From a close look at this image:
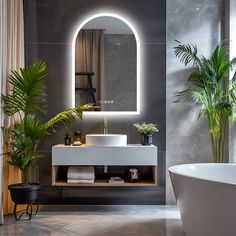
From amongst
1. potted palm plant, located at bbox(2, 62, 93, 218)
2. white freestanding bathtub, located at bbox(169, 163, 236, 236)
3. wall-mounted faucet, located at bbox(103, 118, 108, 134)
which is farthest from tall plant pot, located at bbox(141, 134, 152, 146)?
potted palm plant, located at bbox(2, 62, 93, 218)

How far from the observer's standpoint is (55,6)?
15.5 feet

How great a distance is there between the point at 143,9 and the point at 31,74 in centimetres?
173

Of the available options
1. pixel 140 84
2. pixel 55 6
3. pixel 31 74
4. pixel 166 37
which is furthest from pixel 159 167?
pixel 55 6

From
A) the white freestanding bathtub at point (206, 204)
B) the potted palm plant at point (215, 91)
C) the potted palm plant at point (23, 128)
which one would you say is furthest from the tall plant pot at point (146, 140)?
the potted palm plant at point (23, 128)

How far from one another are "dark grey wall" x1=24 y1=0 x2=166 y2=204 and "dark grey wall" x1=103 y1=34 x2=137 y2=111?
128mm

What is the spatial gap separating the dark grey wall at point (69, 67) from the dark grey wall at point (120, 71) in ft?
0.42

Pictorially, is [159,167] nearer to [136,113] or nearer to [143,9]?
[136,113]

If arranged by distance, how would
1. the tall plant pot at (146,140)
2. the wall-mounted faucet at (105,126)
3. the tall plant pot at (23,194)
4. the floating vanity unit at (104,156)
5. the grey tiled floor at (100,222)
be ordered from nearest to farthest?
1. the grey tiled floor at (100,222)
2. the tall plant pot at (23,194)
3. the floating vanity unit at (104,156)
4. the tall plant pot at (146,140)
5. the wall-mounted faucet at (105,126)

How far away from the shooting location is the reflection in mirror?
185 inches

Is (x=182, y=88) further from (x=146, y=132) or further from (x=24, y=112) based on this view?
(x=24, y=112)

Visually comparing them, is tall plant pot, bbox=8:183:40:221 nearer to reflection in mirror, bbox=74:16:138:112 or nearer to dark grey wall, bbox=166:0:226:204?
reflection in mirror, bbox=74:16:138:112

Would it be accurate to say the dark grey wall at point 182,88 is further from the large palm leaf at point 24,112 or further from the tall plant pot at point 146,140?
the large palm leaf at point 24,112

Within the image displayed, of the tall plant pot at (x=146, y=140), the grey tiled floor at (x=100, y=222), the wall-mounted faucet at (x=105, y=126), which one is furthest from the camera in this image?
the wall-mounted faucet at (x=105, y=126)

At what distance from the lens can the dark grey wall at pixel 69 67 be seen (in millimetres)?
4707
